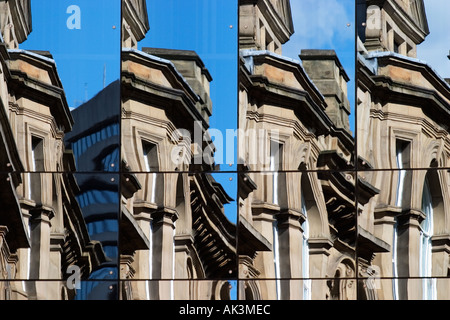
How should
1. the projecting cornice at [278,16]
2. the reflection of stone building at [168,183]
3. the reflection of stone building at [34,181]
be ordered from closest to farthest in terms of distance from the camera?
1. the reflection of stone building at [168,183]
2. the reflection of stone building at [34,181]
3. the projecting cornice at [278,16]

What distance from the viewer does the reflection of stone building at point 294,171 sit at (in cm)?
1659

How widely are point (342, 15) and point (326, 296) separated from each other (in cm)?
409

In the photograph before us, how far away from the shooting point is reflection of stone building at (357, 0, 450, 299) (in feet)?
54.6

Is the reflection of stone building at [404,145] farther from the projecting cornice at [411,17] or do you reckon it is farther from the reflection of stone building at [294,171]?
the reflection of stone building at [294,171]

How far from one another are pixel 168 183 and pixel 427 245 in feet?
12.9

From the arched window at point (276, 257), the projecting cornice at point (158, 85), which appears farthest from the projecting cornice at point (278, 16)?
the arched window at point (276, 257)

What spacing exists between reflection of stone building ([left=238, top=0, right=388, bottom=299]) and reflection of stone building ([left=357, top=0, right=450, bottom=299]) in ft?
0.98

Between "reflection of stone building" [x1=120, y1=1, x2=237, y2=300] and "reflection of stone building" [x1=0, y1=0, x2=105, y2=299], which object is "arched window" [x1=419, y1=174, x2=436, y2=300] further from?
"reflection of stone building" [x1=0, y1=0, x2=105, y2=299]

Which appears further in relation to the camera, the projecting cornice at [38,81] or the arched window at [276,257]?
the projecting cornice at [38,81]

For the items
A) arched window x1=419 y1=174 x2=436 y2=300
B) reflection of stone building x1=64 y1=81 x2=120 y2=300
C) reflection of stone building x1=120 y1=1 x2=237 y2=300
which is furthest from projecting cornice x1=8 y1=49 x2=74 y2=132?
arched window x1=419 y1=174 x2=436 y2=300

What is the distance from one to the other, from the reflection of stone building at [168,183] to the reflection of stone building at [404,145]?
2.25 meters

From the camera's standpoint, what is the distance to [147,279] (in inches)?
653

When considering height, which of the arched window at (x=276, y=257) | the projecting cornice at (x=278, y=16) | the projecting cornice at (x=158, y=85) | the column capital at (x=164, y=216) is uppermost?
the projecting cornice at (x=278, y=16)

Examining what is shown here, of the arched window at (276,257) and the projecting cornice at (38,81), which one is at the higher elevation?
the projecting cornice at (38,81)
